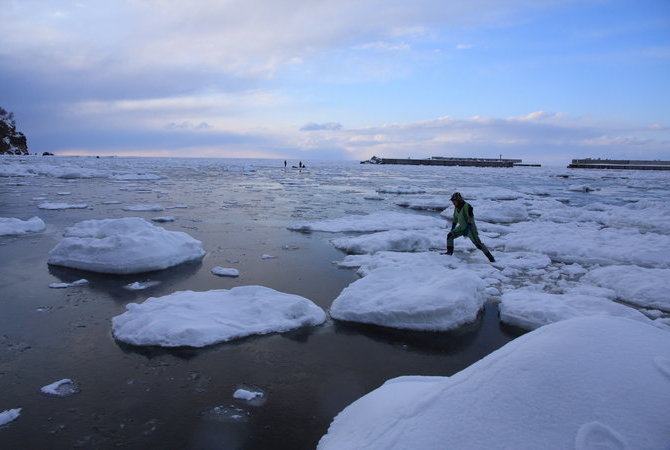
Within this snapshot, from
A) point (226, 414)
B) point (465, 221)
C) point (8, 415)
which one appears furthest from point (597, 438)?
point (465, 221)

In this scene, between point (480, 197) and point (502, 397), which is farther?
point (480, 197)

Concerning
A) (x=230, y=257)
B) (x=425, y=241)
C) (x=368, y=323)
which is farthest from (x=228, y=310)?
(x=425, y=241)

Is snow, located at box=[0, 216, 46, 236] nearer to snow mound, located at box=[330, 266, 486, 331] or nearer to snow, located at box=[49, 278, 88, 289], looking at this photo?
snow, located at box=[49, 278, 88, 289]

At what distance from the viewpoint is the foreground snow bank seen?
6.72 feet

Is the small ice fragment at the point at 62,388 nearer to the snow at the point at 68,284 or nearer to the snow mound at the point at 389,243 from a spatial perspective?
the snow at the point at 68,284

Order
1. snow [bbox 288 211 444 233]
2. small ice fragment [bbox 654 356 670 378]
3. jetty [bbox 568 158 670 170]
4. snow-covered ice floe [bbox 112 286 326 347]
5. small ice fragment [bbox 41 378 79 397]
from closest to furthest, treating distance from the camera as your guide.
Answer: small ice fragment [bbox 654 356 670 378] < small ice fragment [bbox 41 378 79 397] < snow-covered ice floe [bbox 112 286 326 347] < snow [bbox 288 211 444 233] < jetty [bbox 568 158 670 170]

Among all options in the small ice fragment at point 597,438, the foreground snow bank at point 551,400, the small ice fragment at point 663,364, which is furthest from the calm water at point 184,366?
the small ice fragment at point 663,364

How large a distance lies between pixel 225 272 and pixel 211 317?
2345mm

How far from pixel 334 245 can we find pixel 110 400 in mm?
6956

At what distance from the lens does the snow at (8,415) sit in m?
3.14

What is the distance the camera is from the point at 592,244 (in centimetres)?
995

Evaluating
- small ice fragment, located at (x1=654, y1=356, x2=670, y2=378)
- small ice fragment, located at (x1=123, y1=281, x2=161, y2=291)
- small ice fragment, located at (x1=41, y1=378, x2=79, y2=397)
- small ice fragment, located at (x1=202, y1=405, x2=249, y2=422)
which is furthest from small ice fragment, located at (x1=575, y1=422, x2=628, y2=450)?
small ice fragment, located at (x1=123, y1=281, x2=161, y2=291)

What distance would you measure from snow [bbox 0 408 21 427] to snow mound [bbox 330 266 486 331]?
11.3 ft

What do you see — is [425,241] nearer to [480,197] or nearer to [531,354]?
[531,354]
